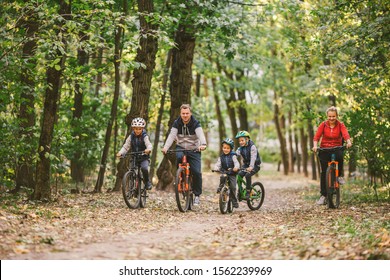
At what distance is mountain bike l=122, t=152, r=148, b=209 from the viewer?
1184cm

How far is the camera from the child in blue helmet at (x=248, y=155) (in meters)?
12.6

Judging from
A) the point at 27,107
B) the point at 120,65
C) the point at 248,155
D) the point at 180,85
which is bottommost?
the point at 248,155

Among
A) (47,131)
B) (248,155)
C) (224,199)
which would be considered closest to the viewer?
(47,131)

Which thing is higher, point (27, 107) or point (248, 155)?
point (27, 107)

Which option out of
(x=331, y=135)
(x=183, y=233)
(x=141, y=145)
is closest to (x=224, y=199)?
(x=141, y=145)

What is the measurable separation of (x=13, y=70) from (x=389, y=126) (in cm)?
870

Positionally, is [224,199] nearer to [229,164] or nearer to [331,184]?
[229,164]

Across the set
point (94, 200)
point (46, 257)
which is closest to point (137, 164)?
point (94, 200)

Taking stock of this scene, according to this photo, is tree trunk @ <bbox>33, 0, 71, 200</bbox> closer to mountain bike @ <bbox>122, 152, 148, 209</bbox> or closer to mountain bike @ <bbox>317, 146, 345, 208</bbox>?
mountain bike @ <bbox>122, 152, 148, 209</bbox>

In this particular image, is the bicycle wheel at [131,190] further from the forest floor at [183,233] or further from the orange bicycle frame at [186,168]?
the orange bicycle frame at [186,168]

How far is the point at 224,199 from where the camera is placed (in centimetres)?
1209

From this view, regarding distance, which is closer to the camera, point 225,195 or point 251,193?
point 225,195

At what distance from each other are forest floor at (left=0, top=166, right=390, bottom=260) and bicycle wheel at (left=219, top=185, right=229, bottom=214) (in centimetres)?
18

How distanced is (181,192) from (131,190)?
1098 millimetres
